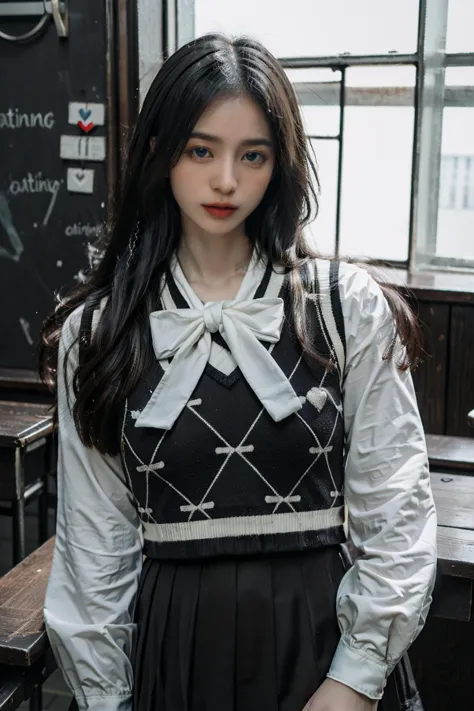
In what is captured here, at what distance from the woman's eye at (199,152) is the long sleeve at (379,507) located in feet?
0.98

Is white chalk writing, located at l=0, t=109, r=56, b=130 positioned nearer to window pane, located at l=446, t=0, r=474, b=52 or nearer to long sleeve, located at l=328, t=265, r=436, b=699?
window pane, located at l=446, t=0, r=474, b=52

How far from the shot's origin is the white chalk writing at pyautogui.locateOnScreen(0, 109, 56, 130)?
11.2 ft

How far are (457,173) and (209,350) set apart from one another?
6.85 feet

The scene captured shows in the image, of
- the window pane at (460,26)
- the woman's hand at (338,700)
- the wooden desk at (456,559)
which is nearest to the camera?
the woman's hand at (338,700)

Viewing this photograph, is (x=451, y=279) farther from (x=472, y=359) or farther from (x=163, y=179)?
(x=163, y=179)

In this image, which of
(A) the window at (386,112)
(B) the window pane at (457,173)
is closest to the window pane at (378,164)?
(A) the window at (386,112)

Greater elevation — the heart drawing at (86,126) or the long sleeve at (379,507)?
the heart drawing at (86,126)

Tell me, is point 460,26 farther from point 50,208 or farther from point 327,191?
point 50,208

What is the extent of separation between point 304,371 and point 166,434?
0.79 feet

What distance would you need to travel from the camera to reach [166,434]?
1379 millimetres

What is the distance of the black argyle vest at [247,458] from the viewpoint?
1.37 metres

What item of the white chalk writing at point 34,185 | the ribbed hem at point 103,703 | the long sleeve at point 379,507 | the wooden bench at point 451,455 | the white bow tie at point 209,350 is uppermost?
the white chalk writing at point 34,185

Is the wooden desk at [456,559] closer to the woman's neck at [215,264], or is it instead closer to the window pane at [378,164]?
the woman's neck at [215,264]

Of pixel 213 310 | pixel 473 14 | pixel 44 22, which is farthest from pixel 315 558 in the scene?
pixel 44 22
